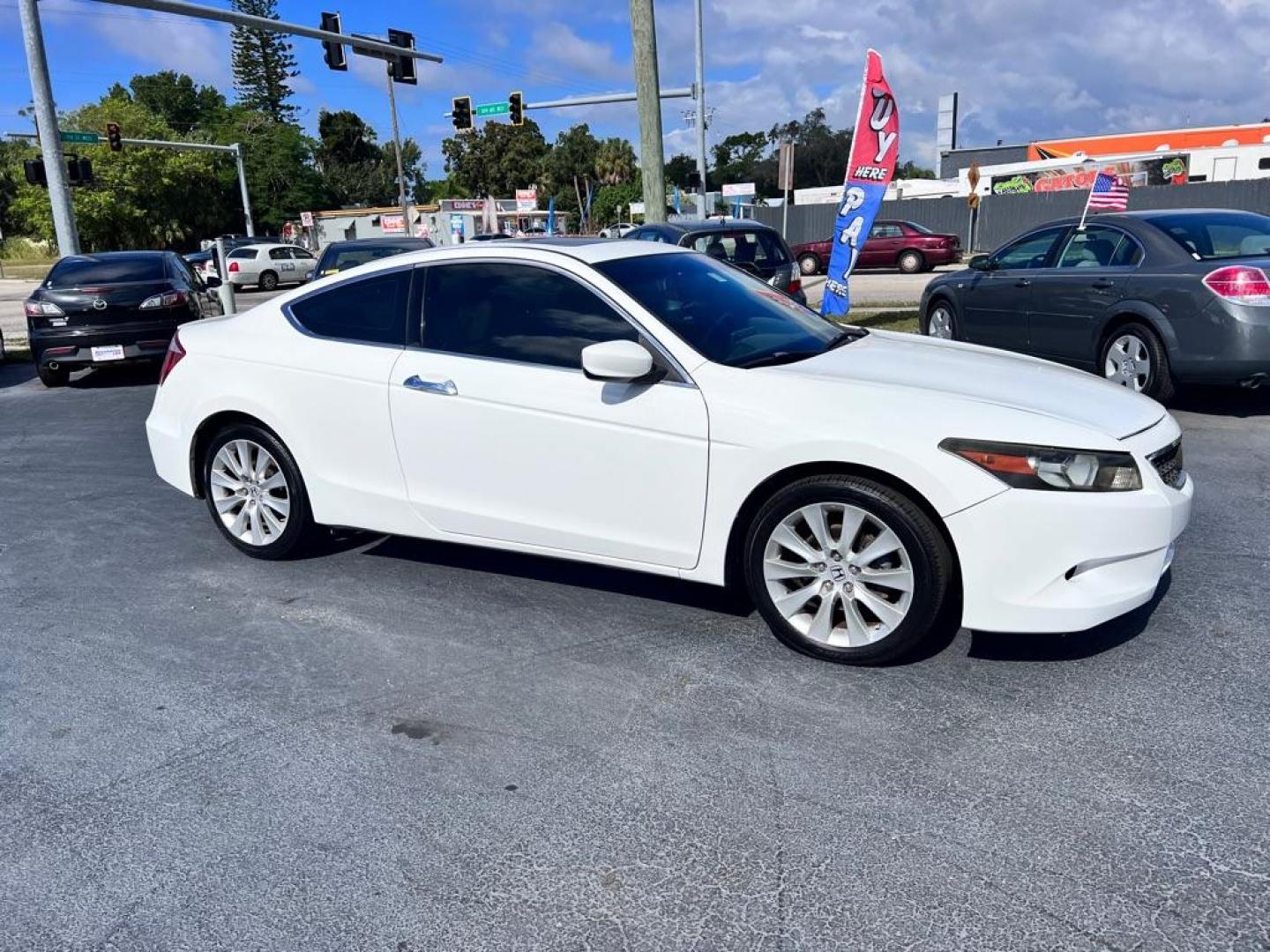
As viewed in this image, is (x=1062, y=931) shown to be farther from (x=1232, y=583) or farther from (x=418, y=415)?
(x=418, y=415)

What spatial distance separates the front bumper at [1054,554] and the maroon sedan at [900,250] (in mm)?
25723

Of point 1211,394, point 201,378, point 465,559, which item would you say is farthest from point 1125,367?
point 201,378

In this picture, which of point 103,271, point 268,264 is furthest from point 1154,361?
point 268,264

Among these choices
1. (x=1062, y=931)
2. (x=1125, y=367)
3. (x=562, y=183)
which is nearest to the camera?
(x=1062, y=931)

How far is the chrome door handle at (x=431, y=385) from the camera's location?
447 cm

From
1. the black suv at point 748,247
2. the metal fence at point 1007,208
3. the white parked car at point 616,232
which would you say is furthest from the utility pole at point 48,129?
the metal fence at point 1007,208

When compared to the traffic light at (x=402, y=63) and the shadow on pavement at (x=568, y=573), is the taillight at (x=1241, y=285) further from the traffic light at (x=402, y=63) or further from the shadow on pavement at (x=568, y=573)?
the traffic light at (x=402, y=63)

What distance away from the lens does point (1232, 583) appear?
4.61m

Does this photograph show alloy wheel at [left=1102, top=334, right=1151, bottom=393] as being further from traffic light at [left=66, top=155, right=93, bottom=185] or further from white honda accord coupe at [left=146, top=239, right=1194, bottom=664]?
traffic light at [left=66, top=155, right=93, bottom=185]

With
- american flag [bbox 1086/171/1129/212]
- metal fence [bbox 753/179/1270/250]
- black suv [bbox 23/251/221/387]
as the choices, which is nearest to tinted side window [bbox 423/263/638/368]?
american flag [bbox 1086/171/1129/212]

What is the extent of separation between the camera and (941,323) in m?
10.5

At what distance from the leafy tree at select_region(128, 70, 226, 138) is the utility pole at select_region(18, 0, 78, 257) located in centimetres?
8812

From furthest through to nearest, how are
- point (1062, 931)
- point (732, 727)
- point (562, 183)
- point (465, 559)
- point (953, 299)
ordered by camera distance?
point (562, 183), point (953, 299), point (465, 559), point (732, 727), point (1062, 931)

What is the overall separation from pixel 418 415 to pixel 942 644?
244 cm
